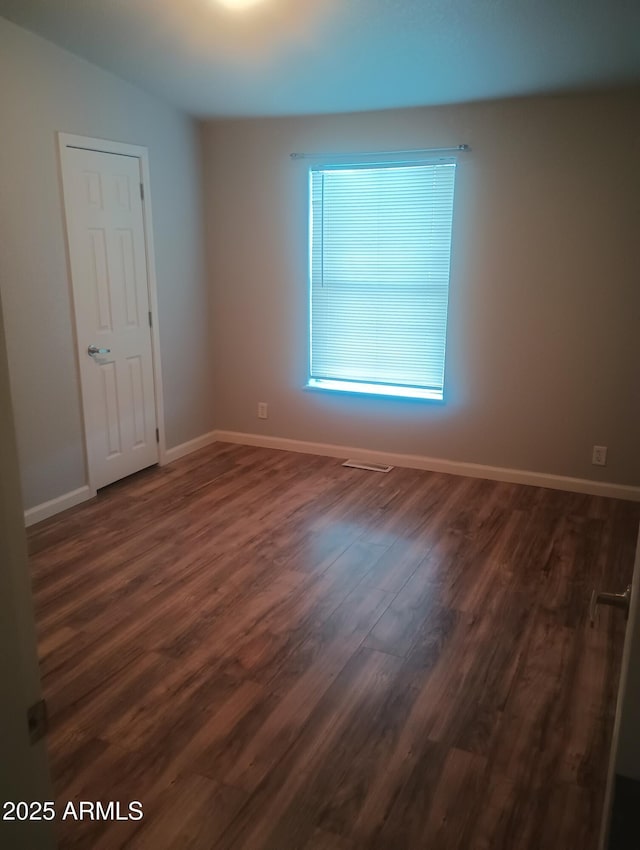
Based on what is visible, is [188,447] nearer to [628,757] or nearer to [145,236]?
[145,236]

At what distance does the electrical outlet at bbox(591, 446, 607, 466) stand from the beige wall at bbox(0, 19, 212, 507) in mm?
3080

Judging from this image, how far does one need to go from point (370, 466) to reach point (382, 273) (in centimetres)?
140

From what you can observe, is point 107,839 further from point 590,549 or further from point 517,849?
point 590,549

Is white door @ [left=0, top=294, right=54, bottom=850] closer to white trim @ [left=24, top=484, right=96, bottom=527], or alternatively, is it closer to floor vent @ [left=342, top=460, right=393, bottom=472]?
white trim @ [left=24, top=484, right=96, bottom=527]

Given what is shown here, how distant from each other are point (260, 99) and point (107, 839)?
4.07 meters

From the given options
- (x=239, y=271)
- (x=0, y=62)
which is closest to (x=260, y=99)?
(x=239, y=271)

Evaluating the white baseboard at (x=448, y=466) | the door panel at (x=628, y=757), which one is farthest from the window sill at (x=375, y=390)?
the door panel at (x=628, y=757)

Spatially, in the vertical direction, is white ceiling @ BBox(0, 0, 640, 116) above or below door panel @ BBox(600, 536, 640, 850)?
above

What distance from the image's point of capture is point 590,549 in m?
3.35

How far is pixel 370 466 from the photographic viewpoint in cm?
466

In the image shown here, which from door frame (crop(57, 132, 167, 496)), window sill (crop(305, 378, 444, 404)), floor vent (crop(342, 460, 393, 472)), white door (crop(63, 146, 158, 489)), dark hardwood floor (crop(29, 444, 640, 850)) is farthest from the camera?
floor vent (crop(342, 460, 393, 472))

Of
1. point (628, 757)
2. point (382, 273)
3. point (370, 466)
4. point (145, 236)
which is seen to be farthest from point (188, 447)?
point (628, 757)

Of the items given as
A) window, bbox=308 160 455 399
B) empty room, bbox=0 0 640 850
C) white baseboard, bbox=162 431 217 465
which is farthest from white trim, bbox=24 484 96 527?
window, bbox=308 160 455 399

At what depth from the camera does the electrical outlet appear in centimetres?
404
